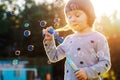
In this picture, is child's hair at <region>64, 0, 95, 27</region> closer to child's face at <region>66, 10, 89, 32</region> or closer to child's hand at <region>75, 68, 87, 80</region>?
child's face at <region>66, 10, 89, 32</region>

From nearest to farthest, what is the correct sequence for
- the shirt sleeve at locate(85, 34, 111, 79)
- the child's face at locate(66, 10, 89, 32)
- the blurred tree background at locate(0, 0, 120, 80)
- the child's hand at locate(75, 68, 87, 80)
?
the child's hand at locate(75, 68, 87, 80) < the shirt sleeve at locate(85, 34, 111, 79) < the child's face at locate(66, 10, 89, 32) < the blurred tree background at locate(0, 0, 120, 80)

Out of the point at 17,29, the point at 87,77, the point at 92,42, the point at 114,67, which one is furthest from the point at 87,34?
the point at 17,29

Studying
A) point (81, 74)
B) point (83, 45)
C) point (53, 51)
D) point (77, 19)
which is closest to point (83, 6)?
point (77, 19)

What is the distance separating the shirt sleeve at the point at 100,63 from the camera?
184 inches

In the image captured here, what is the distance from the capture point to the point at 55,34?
4941 millimetres

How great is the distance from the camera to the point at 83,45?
4832 millimetres

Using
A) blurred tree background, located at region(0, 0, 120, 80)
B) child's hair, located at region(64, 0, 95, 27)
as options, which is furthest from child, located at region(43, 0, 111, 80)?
blurred tree background, located at region(0, 0, 120, 80)

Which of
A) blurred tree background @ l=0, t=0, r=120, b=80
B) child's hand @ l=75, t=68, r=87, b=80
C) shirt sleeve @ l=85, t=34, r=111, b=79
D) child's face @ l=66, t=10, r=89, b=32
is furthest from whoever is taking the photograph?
blurred tree background @ l=0, t=0, r=120, b=80

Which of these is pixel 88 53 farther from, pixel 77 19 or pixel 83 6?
pixel 83 6

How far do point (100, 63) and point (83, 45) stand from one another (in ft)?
0.84

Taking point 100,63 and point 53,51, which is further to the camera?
point 53,51

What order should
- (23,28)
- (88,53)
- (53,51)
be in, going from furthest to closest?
(23,28) < (53,51) < (88,53)

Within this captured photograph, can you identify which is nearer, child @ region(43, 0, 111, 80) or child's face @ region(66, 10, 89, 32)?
child @ region(43, 0, 111, 80)

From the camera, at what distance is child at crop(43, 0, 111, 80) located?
4.72 metres
